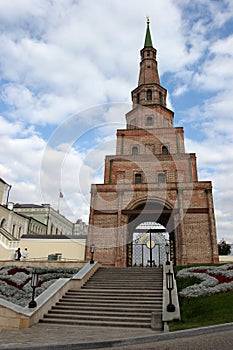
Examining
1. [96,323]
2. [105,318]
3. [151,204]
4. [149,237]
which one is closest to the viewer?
[96,323]

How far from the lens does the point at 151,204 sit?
2880 cm

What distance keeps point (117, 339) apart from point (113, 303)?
570 cm

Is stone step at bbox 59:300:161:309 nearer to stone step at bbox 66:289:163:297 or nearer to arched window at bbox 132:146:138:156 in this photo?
stone step at bbox 66:289:163:297

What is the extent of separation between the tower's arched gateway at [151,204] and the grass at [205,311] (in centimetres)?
1256

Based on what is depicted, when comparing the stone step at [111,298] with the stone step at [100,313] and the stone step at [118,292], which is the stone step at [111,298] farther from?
the stone step at [100,313]

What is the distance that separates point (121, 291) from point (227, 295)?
16.8ft

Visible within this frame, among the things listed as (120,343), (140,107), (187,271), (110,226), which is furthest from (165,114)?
(120,343)

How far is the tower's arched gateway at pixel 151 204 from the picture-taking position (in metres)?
26.2

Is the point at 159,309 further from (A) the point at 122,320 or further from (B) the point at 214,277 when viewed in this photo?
(B) the point at 214,277

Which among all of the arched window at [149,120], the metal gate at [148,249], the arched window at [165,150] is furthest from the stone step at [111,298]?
the arched window at [149,120]

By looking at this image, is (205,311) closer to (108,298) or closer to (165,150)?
(108,298)

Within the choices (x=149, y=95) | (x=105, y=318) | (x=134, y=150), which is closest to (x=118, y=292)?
(x=105, y=318)

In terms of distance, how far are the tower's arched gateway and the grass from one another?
12.6m

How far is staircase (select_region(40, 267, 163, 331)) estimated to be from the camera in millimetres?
11167
